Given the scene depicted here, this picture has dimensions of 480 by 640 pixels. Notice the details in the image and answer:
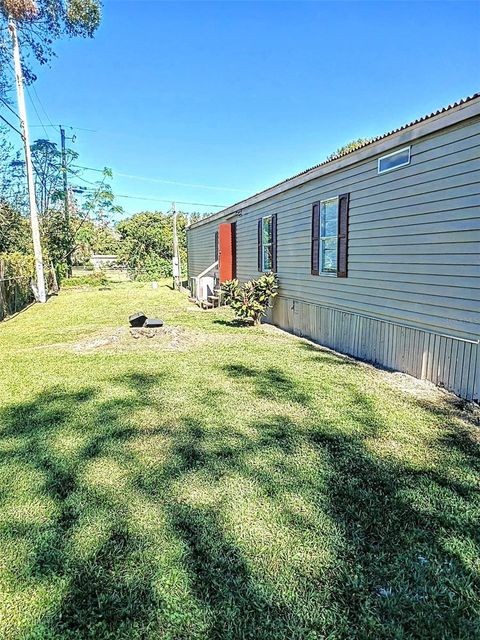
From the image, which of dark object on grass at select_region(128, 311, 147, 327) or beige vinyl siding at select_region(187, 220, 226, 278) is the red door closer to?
beige vinyl siding at select_region(187, 220, 226, 278)

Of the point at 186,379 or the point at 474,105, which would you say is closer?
the point at 474,105

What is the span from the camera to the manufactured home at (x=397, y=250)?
3.89 meters

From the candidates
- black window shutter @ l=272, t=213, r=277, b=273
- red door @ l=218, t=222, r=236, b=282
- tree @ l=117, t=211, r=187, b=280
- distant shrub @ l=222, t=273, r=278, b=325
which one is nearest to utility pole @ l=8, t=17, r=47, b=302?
red door @ l=218, t=222, r=236, b=282

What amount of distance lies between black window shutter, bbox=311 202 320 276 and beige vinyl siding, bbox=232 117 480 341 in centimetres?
21

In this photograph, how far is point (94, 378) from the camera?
15.1 ft

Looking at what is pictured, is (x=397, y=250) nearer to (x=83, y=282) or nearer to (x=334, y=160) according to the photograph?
(x=334, y=160)

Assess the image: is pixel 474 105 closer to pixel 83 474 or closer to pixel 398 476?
pixel 398 476

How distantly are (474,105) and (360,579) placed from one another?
13.2 ft

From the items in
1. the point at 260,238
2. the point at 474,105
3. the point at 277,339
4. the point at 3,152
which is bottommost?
the point at 277,339

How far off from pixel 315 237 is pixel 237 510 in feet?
17.9

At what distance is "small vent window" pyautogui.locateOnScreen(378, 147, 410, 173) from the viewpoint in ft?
15.3

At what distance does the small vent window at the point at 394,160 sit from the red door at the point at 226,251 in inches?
257

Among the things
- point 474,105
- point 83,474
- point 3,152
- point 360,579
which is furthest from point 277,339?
point 3,152

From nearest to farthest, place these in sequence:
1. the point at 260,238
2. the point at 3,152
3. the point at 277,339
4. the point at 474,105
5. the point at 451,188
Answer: the point at 474,105
the point at 451,188
the point at 277,339
the point at 260,238
the point at 3,152
